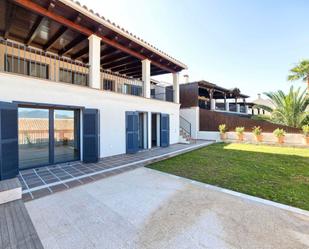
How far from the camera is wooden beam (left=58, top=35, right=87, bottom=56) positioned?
761 centimetres

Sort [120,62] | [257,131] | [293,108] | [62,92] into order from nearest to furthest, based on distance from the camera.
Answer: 1. [62,92]
2. [120,62]
3. [257,131]
4. [293,108]

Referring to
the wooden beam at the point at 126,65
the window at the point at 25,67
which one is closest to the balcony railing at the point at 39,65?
the window at the point at 25,67

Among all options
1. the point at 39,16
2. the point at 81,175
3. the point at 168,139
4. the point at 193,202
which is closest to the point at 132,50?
the point at 39,16

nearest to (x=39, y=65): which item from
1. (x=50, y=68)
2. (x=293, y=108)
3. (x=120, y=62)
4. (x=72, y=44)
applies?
(x=50, y=68)

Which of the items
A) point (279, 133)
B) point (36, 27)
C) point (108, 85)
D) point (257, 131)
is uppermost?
point (36, 27)

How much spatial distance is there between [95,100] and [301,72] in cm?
1716

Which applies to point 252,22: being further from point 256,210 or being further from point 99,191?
point 99,191

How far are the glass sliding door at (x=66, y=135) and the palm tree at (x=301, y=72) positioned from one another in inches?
702

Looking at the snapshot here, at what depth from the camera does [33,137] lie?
6.11 metres

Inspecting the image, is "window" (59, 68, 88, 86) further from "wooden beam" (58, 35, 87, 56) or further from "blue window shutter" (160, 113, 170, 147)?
"blue window shutter" (160, 113, 170, 147)

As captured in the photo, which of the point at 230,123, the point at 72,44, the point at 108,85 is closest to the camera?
the point at 72,44

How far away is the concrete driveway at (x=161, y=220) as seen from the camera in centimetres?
243

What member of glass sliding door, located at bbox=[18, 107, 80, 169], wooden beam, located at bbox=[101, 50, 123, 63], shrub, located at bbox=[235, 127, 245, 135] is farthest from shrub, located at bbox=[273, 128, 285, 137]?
glass sliding door, located at bbox=[18, 107, 80, 169]

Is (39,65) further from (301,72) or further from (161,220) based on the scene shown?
(301,72)
